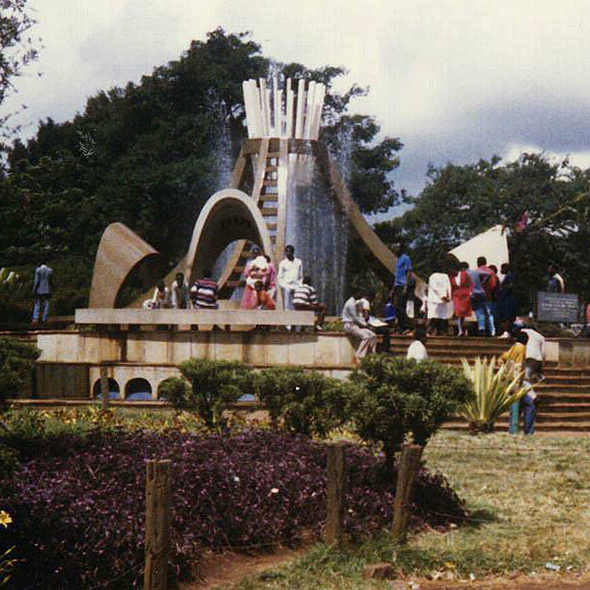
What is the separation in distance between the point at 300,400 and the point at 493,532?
2329mm

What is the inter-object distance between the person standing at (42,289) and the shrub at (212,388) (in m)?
10.5

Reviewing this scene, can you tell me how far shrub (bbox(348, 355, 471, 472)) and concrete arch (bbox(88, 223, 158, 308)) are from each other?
1030 centimetres

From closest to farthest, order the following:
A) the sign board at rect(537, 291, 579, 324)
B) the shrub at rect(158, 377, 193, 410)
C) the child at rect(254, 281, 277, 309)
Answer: the shrub at rect(158, 377, 193, 410)
the child at rect(254, 281, 277, 309)
the sign board at rect(537, 291, 579, 324)

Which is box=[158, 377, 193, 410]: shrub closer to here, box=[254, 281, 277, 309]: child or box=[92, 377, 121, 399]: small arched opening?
box=[92, 377, 121, 399]: small arched opening

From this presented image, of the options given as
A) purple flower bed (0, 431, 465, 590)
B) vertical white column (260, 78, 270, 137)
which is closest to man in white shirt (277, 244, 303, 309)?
purple flower bed (0, 431, 465, 590)

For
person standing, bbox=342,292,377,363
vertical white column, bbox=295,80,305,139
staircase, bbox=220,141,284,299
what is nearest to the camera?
person standing, bbox=342,292,377,363

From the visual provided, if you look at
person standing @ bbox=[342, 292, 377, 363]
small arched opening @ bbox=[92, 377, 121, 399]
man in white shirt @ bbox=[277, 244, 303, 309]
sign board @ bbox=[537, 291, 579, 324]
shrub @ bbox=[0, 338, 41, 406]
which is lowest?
small arched opening @ bbox=[92, 377, 121, 399]

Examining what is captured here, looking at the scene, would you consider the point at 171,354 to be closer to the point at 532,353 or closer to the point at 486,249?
the point at 532,353

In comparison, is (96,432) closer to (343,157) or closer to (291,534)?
(291,534)

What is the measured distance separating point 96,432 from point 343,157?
2901 cm

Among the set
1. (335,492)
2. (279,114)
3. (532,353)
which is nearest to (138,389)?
(532,353)

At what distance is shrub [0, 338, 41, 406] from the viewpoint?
6996 mm

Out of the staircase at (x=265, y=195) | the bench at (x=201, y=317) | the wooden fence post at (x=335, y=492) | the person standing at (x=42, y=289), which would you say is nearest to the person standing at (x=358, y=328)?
the bench at (x=201, y=317)

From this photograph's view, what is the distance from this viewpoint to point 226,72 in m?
35.3
